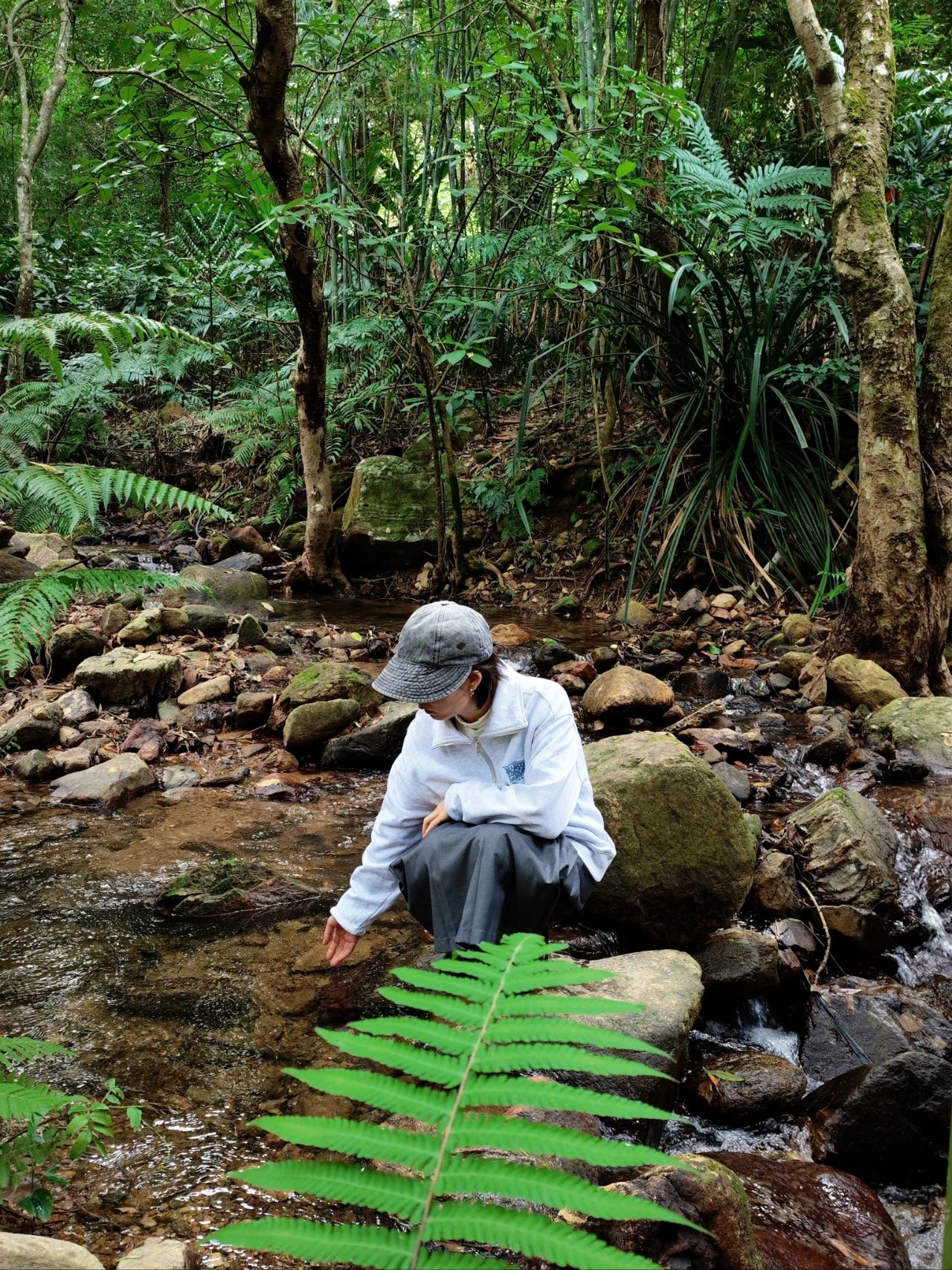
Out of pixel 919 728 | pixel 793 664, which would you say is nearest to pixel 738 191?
pixel 793 664

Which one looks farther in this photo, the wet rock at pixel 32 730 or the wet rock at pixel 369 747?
the wet rock at pixel 369 747

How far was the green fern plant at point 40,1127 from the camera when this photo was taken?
1.43 meters

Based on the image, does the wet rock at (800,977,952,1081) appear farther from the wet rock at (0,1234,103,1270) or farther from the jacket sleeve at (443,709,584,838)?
the wet rock at (0,1234,103,1270)

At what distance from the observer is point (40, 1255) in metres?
1.19

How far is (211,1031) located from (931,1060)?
163 cm

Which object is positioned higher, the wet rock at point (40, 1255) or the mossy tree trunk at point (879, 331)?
the mossy tree trunk at point (879, 331)

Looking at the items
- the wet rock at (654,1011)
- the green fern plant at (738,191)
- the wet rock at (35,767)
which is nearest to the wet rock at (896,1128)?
the wet rock at (654,1011)

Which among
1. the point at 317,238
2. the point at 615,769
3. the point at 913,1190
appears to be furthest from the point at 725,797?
the point at 317,238

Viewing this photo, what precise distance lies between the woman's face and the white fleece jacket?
0.06m

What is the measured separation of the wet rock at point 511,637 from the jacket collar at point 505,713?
10.4 feet

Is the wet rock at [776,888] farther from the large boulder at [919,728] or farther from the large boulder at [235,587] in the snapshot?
the large boulder at [235,587]

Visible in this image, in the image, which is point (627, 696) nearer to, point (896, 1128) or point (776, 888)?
point (776, 888)

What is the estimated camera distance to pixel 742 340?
603cm

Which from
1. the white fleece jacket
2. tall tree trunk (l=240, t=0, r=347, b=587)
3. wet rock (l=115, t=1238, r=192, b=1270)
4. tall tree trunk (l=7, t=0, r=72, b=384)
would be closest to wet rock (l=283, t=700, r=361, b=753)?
the white fleece jacket
